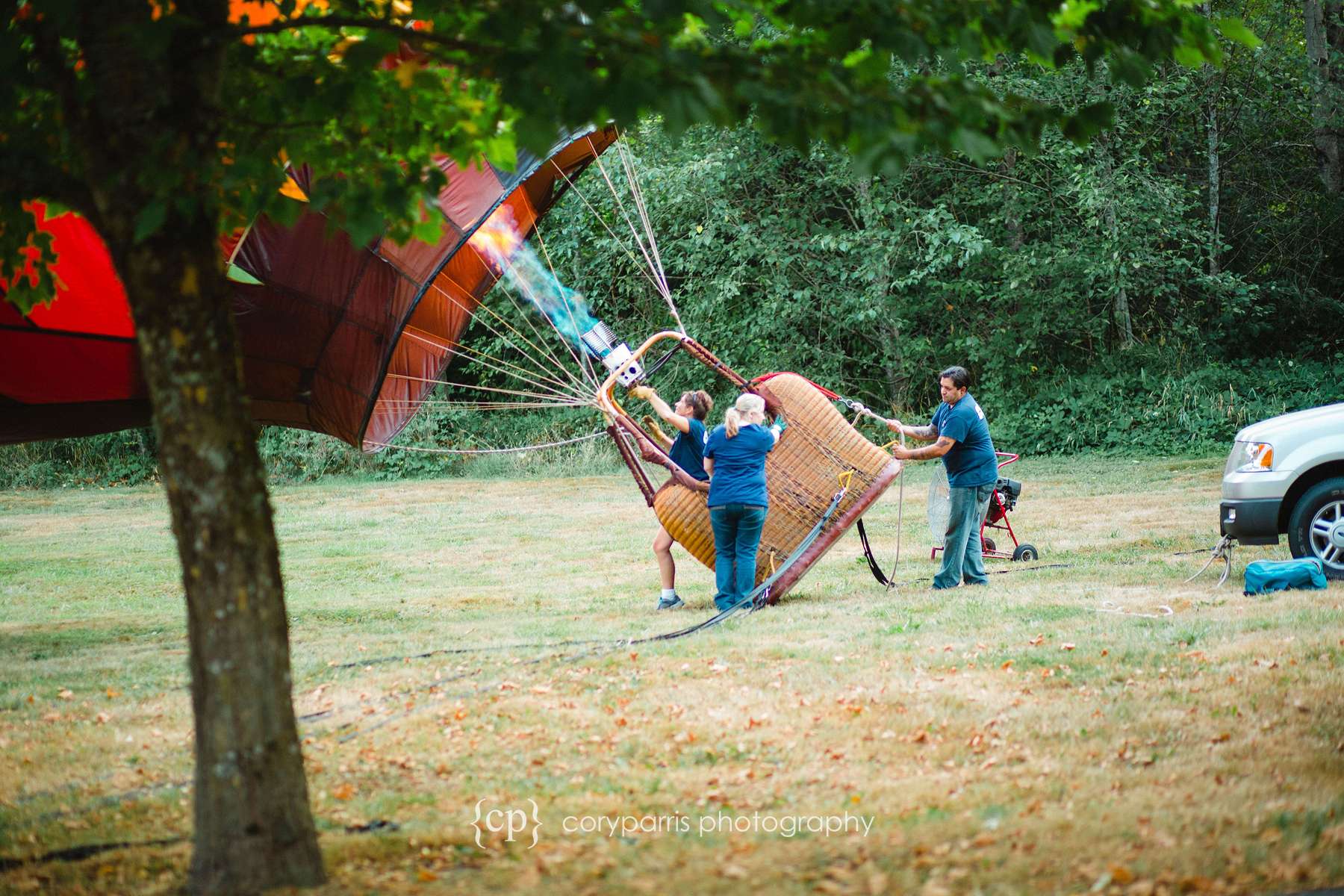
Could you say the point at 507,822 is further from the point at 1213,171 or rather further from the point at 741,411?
the point at 1213,171

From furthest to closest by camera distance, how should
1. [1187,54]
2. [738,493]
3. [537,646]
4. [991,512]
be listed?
[991,512] < [738,493] < [537,646] < [1187,54]

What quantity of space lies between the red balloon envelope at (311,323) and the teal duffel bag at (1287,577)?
220 inches

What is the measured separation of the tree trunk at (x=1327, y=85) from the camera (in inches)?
887

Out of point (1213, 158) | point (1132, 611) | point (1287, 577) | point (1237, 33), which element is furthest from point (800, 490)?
point (1213, 158)

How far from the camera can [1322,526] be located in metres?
9.54

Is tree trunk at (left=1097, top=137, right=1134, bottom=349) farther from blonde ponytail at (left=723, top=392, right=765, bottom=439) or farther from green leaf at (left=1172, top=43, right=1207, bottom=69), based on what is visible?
green leaf at (left=1172, top=43, right=1207, bottom=69)

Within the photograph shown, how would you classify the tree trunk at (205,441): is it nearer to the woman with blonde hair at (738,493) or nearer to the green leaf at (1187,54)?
the green leaf at (1187,54)

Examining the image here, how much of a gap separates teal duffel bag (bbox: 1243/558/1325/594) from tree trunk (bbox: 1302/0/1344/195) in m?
16.4

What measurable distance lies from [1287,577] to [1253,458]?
1.05 meters

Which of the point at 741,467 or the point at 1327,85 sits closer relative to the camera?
the point at 741,467

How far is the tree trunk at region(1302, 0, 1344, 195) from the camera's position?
2253 centimetres

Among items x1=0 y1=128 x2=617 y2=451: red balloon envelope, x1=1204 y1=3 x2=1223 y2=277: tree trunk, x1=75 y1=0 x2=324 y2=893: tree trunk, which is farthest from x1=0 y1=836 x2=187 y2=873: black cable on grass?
x1=1204 y1=3 x2=1223 y2=277: tree trunk

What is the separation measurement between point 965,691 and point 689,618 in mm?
3127

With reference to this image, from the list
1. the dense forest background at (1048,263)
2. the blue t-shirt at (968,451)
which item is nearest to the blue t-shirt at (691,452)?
the blue t-shirt at (968,451)
